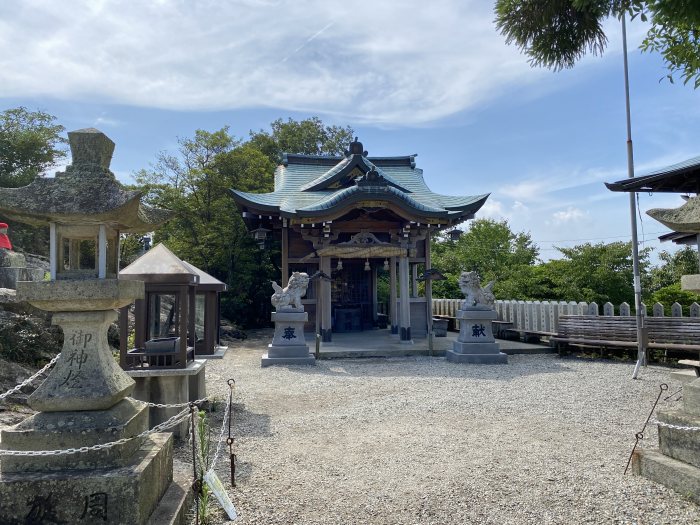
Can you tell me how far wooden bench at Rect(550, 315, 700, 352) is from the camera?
357 inches

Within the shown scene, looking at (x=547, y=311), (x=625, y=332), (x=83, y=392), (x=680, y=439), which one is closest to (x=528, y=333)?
(x=547, y=311)

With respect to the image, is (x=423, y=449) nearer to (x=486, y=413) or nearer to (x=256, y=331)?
(x=486, y=413)

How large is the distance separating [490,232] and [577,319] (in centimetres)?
1480

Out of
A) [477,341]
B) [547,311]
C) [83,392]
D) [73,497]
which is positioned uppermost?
[547,311]

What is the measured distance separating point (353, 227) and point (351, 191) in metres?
1.47

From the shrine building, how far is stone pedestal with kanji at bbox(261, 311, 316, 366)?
82.6 inches

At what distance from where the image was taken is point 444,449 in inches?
179

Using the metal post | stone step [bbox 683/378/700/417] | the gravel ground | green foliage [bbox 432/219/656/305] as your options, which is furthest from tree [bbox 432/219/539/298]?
stone step [bbox 683/378/700/417]

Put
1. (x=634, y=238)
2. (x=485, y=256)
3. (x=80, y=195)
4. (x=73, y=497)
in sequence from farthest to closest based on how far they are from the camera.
Result: (x=485, y=256) → (x=634, y=238) → (x=80, y=195) → (x=73, y=497)

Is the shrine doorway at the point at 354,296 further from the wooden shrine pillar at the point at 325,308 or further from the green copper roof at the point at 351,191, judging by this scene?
the wooden shrine pillar at the point at 325,308

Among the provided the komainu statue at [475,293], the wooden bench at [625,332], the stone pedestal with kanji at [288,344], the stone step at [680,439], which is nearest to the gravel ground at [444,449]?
the stone step at [680,439]

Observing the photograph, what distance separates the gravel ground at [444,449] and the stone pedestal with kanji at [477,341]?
4.57ft

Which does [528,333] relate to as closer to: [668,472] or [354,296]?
[354,296]

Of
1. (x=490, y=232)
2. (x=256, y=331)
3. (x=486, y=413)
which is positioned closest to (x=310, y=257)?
(x=256, y=331)
